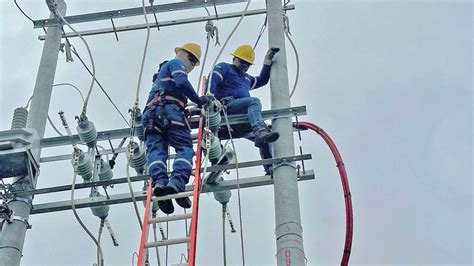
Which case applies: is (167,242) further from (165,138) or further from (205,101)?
(205,101)

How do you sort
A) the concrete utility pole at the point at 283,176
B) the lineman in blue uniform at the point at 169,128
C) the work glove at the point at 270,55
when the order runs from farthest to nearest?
the work glove at the point at 270,55 → the lineman in blue uniform at the point at 169,128 → the concrete utility pole at the point at 283,176

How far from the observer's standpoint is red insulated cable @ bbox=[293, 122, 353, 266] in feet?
24.4

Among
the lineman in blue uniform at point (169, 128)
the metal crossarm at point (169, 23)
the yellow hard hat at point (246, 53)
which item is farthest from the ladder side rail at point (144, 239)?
the metal crossarm at point (169, 23)

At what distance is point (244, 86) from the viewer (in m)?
9.13

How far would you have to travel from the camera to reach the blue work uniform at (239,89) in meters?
8.25

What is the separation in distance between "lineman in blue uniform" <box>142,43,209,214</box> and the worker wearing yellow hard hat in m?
0.58

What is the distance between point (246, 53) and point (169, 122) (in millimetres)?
1902

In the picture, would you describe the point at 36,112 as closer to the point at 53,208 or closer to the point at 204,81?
the point at 53,208

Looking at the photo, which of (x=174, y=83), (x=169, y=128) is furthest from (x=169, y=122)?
(x=174, y=83)

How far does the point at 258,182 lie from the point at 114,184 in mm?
1583

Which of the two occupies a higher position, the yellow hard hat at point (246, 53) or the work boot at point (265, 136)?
the yellow hard hat at point (246, 53)

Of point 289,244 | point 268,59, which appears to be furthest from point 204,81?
point 289,244

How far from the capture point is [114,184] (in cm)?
804

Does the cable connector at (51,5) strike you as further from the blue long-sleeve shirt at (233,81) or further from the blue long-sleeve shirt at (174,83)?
the blue long-sleeve shirt at (233,81)
